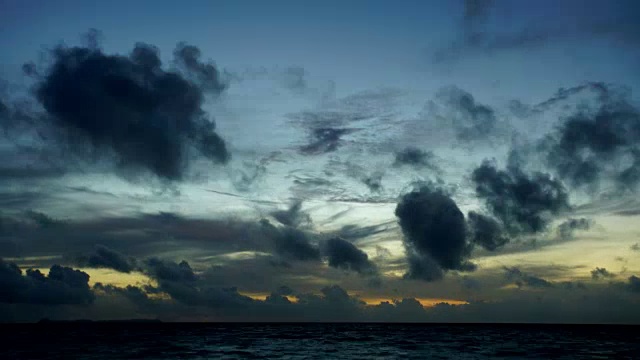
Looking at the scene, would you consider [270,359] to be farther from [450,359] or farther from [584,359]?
[584,359]

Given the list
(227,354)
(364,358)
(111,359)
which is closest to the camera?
(111,359)

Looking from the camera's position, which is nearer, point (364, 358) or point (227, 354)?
point (364, 358)

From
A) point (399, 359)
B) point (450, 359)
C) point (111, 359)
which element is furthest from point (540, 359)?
point (111, 359)

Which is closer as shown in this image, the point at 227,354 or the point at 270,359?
the point at 270,359

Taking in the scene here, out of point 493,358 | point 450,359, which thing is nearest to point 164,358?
point 450,359

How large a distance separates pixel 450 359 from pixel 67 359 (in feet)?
180

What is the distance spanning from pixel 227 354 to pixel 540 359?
159 ft

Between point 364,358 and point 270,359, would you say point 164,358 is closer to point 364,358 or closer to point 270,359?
point 270,359

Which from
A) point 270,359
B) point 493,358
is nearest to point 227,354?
point 270,359

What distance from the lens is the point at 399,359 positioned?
76.9 m

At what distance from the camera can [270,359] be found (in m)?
77.9

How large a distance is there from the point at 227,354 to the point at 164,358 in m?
12.8

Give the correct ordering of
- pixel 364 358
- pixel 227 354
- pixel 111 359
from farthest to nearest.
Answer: pixel 227 354 → pixel 364 358 → pixel 111 359

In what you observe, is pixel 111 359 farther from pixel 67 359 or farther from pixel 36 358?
pixel 36 358
